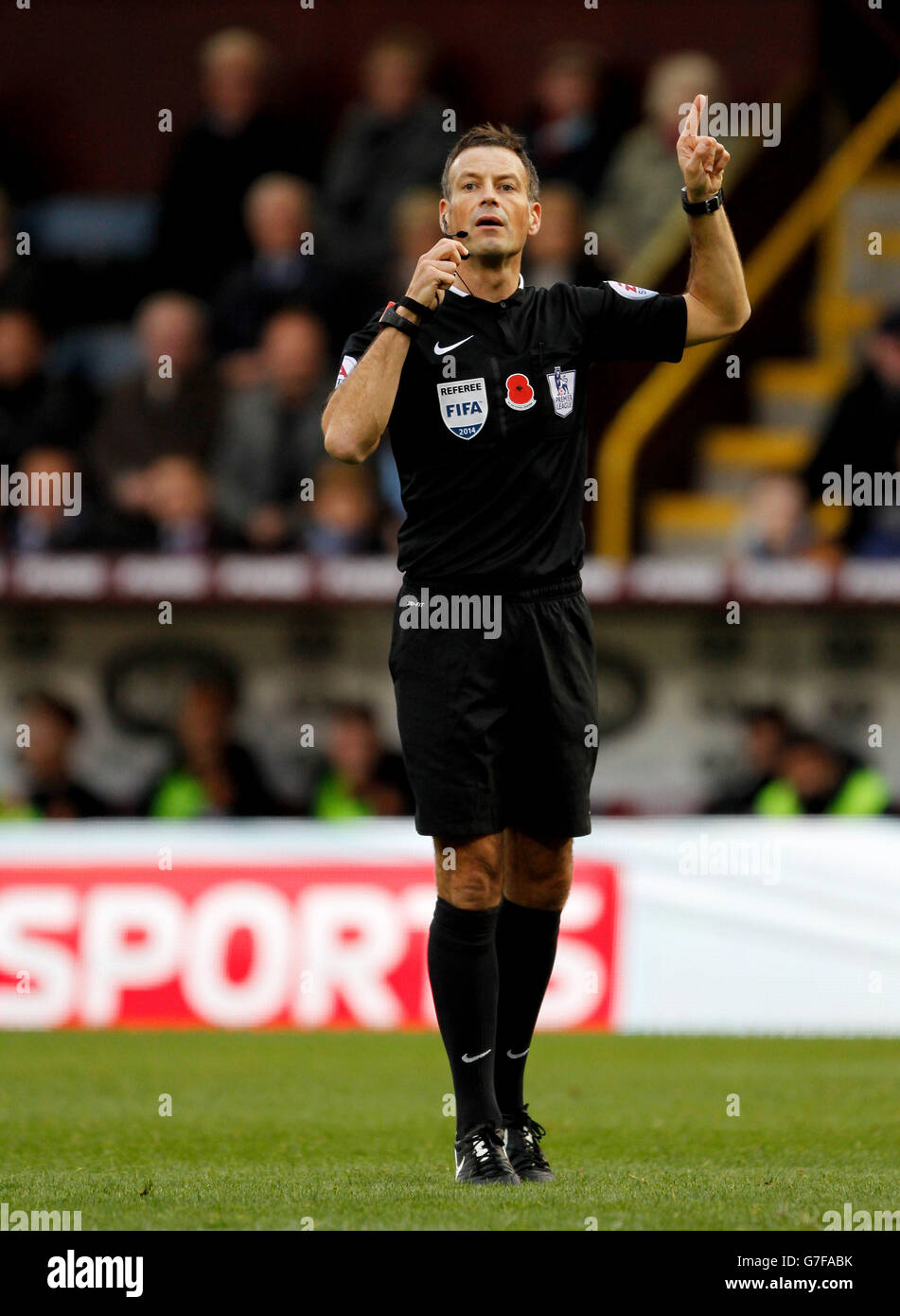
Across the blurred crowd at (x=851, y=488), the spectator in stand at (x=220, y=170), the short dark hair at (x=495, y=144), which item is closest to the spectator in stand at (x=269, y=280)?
the spectator in stand at (x=220, y=170)

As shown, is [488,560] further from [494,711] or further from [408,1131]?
[408,1131]

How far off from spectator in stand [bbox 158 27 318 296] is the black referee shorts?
8.53 m

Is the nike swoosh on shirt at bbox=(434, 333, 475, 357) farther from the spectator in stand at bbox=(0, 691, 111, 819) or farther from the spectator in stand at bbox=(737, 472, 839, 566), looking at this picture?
the spectator in stand at bbox=(0, 691, 111, 819)

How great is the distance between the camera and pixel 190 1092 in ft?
23.7

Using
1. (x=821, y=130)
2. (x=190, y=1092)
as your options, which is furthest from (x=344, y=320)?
(x=190, y=1092)

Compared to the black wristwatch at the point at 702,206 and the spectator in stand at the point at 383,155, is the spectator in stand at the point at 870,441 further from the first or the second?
the black wristwatch at the point at 702,206

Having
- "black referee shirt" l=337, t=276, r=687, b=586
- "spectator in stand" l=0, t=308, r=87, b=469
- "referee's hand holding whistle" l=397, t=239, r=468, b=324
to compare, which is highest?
"spectator in stand" l=0, t=308, r=87, b=469

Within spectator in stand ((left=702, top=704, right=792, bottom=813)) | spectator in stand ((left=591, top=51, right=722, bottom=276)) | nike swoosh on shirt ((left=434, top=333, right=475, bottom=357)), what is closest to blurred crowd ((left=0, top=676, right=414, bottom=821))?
spectator in stand ((left=702, top=704, right=792, bottom=813))

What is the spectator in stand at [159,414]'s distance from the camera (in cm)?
1183

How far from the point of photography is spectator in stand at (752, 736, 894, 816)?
10.3m

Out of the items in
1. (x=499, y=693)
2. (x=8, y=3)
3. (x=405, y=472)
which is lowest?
(x=499, y=693)

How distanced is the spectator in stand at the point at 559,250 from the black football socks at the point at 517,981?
6649 mm
